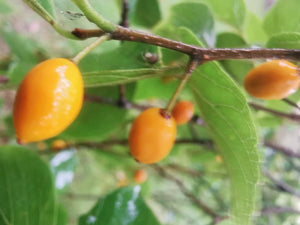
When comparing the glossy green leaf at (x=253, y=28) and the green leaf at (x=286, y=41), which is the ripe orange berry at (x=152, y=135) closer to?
the green leaf at (x=286, y=41)

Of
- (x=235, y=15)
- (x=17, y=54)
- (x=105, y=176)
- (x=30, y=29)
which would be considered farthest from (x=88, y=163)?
(x=235, y=15)

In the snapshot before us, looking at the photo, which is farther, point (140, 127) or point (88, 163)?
point (88, 163)

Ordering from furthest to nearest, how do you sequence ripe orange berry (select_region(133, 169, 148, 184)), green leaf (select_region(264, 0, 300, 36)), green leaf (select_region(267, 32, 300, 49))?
ripe orange berry (select_region(133, 169, 148, 184)) → green leaf (select_region(264, 0, 300, 36)) → green leaf (select_region(267, 32, 300, 49))

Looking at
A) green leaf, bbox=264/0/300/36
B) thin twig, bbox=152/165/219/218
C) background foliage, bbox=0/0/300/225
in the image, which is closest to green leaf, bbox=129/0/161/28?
background foliage, bbox=0/0/300/225

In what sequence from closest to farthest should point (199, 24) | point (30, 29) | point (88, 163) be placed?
point (199, 24) → point (88, 163) → point (30, 29)

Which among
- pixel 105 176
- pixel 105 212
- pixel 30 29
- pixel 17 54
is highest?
pixel 105 212

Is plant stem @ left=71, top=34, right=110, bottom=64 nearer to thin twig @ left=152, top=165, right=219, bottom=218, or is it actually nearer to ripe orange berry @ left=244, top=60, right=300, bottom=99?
ripe orange berry @ left=244, top=60, right=300, bottom=99

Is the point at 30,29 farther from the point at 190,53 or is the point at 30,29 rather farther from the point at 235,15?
the point at 190,53
